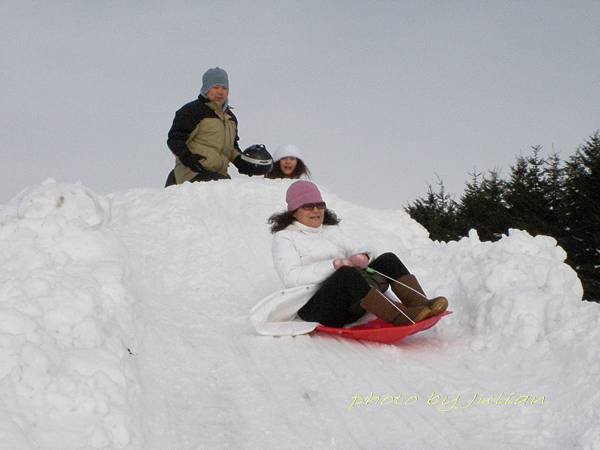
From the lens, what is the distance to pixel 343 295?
4801 mm

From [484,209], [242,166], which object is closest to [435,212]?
[484,209]

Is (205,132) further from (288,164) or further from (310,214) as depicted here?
(310,214)

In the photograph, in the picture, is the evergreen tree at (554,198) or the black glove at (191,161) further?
the evergreen tree at (554,198)

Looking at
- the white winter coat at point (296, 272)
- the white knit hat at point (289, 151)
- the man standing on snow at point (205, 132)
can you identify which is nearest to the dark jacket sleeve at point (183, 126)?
the man standing on snow at point (205, 132)

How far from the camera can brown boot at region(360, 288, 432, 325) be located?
4.50 m

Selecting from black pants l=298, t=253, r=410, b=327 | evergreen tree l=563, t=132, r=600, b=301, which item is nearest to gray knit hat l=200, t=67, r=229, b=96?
black pants l=298, t=253, r=410, b=327

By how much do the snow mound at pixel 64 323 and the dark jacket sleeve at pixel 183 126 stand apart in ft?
15.4

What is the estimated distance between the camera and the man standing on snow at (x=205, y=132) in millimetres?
9750

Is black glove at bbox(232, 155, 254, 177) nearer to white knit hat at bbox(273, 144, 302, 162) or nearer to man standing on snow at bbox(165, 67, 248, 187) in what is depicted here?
man standing on snow at bbox(165, 67, 248, 187)

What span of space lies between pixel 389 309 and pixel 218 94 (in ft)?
19.6

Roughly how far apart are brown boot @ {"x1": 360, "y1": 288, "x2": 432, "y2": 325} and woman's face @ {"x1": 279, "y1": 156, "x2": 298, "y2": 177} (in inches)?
221

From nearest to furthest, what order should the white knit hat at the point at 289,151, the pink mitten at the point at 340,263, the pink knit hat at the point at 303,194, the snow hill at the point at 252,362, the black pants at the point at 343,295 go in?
the snow hill at the point at 252,362 → the black pants at the point at 343,295 → the pink mitten at the point at 340,263 → the pink knit hat at the point at 303,194 → the white knit hat at the point at 289,151

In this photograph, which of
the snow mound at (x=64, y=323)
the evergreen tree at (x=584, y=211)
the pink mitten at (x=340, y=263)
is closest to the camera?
the snow mound at (x=64, y=323)

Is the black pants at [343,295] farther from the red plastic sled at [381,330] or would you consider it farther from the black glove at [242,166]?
the black glove at [242,166]
